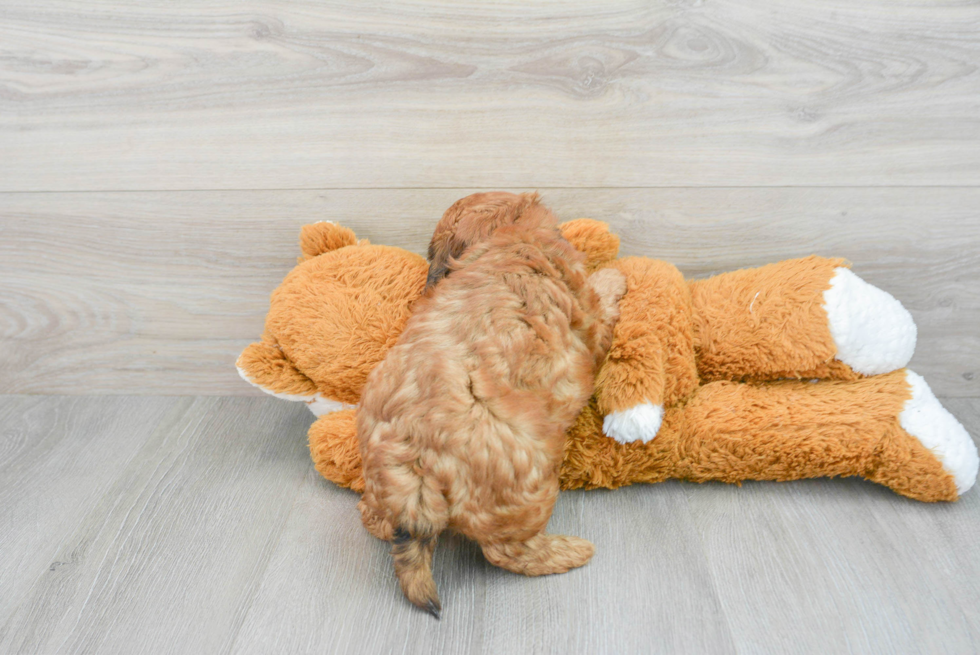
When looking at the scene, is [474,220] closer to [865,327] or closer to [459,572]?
[459,572]

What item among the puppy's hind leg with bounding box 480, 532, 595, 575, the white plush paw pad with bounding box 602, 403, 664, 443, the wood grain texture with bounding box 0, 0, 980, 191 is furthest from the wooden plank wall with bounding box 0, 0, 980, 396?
the puppy's hind leg with bounding box 480, 532, 595, 575

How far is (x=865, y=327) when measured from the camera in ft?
4.20

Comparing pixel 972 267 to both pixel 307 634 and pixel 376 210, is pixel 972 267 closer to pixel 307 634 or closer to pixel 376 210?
pixel 376 210

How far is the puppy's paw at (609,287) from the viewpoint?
1.28m

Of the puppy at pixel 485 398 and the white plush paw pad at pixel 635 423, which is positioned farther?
the white plush paw pad at pixel 635 423

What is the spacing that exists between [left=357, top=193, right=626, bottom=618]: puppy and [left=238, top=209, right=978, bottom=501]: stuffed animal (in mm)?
140

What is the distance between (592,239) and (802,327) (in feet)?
1.48

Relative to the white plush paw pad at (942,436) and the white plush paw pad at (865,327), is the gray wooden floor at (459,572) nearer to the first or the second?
the white plush paw pad at (942,436)

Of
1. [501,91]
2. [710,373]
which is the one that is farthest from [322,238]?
[710,373]

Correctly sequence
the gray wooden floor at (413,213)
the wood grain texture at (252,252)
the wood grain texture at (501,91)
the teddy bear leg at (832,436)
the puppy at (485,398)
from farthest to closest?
the wood grain texture at (252,252)
the wood grain texture at (501,91)
the teddy bear leg at (832,436)
the gray wooden floor at (413,213)
the puppy at (485,398)

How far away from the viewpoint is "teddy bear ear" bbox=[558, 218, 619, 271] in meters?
1.37

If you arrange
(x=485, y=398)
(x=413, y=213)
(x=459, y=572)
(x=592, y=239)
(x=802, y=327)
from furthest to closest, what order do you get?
(x=413, y=213) → (x=592, y=239) → (x=802, y=327) → (x=459, y=572) → (x=485, y=398)

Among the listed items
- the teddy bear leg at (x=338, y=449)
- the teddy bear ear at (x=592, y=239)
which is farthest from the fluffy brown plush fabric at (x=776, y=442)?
the teddy bear leg at (x=338, y=449)

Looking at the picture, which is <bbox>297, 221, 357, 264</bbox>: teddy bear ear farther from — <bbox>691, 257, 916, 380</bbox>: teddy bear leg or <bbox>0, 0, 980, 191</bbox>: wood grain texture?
<bbox>691, 257, 916, 380</bbox>: teddy bear leg
